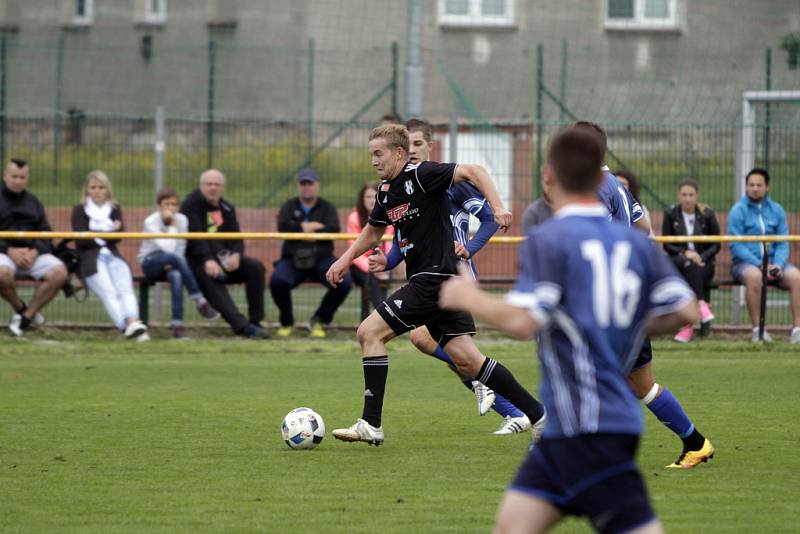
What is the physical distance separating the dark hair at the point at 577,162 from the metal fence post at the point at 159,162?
10616 millimetres

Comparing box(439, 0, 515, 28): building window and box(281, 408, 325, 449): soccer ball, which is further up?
box(439, 0, 515, 28): building window

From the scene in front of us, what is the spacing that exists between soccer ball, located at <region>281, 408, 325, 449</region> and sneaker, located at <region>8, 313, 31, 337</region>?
6.37 meters

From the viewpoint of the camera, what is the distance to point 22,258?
12.9 metres

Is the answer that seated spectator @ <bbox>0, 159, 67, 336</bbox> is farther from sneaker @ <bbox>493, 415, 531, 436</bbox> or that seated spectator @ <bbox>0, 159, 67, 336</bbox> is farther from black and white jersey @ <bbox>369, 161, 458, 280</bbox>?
sneaker @ <bbox>493, 415, 531, 436</bbox>

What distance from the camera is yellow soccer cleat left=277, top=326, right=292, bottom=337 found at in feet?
44.0

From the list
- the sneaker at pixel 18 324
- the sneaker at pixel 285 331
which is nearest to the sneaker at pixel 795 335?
the sneaker at pixel 285 331

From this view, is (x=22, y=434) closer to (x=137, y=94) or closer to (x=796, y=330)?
(x=796, y=330)

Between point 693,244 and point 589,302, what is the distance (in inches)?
394

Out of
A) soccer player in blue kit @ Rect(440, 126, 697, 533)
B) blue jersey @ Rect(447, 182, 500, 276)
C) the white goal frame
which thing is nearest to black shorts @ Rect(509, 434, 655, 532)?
Answer: soccer player in blue kit @ Rect(440, 126, 697, 533)

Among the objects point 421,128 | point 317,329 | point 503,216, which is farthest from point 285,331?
point 503,216

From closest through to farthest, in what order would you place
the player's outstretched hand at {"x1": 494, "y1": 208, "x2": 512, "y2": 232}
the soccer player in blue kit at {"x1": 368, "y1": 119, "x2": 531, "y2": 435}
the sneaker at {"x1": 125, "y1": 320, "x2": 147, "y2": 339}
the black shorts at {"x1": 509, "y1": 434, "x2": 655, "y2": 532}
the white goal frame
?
the black shorts at {"x1": 509, "y1": 434, "x2": 655, "y2": 532}, the player's outstretched hand at {"x1": 494, "y1": 208, "x2": 512, "y2": 232}, the soccer player in blue kit at {"x1": 368, "y1": 119, "x2": 531, "y2": 435}, the sneaker at {"x1": 125, "y1": 320, "x2": 147, "y2": 339}, the white goal frame

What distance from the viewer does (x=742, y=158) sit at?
585 inches

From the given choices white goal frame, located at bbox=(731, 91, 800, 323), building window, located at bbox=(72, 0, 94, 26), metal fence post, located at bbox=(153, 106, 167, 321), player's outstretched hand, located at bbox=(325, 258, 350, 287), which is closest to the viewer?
player's outstretched hand, located at bbox=(325, 258, 350, 287)

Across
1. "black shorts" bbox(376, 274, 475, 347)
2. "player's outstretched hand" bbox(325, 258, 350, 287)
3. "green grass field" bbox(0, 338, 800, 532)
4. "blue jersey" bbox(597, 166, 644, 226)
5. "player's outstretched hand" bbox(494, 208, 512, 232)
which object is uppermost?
"blue jersey" bbox(597, 166, 644, 226)
